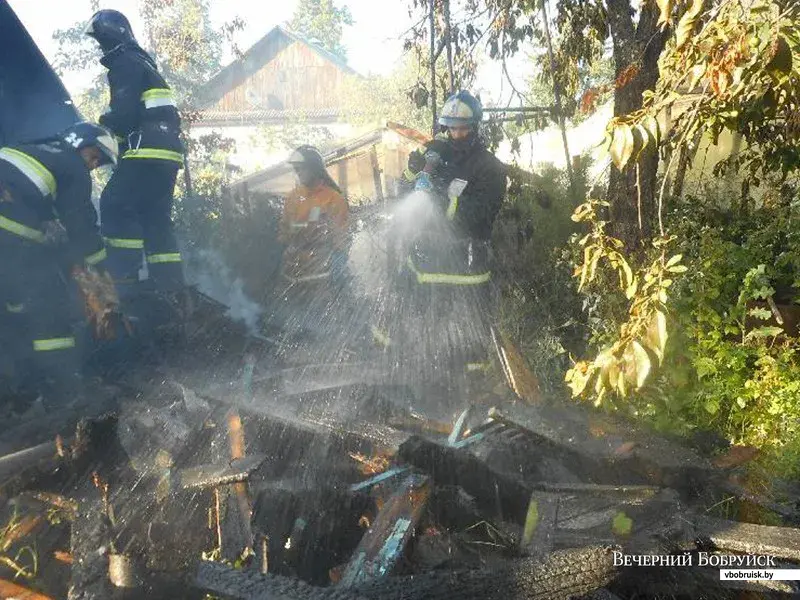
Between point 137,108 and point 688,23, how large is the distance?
5051 millimetres

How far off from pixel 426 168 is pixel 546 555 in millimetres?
3693

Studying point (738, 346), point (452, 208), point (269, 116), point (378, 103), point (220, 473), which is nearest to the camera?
point (220, 473)

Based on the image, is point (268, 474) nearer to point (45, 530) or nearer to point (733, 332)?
point (45, 530)

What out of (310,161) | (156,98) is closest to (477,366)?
(310,161)

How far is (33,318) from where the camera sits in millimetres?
4371

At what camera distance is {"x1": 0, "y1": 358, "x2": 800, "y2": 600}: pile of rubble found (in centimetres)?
232

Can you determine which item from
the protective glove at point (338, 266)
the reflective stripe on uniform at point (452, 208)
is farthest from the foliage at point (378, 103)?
the reflective stripe on uniform at point (452, 208)

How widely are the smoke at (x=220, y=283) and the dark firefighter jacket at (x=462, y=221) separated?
266 centimetres

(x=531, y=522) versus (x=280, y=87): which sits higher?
(x=280, y=87)

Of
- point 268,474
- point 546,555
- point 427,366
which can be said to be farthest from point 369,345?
point 546,555

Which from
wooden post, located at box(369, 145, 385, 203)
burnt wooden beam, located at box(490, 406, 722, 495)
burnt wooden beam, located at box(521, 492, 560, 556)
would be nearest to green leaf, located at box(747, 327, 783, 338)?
burnt wooden beam, located at box(490, 406, 722, 495)

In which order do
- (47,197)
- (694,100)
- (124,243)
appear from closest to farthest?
(694,100) < (47,197) < (124,243)

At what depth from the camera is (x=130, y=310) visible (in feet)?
17.4

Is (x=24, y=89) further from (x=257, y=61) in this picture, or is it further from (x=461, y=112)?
(x=257, y=61)
